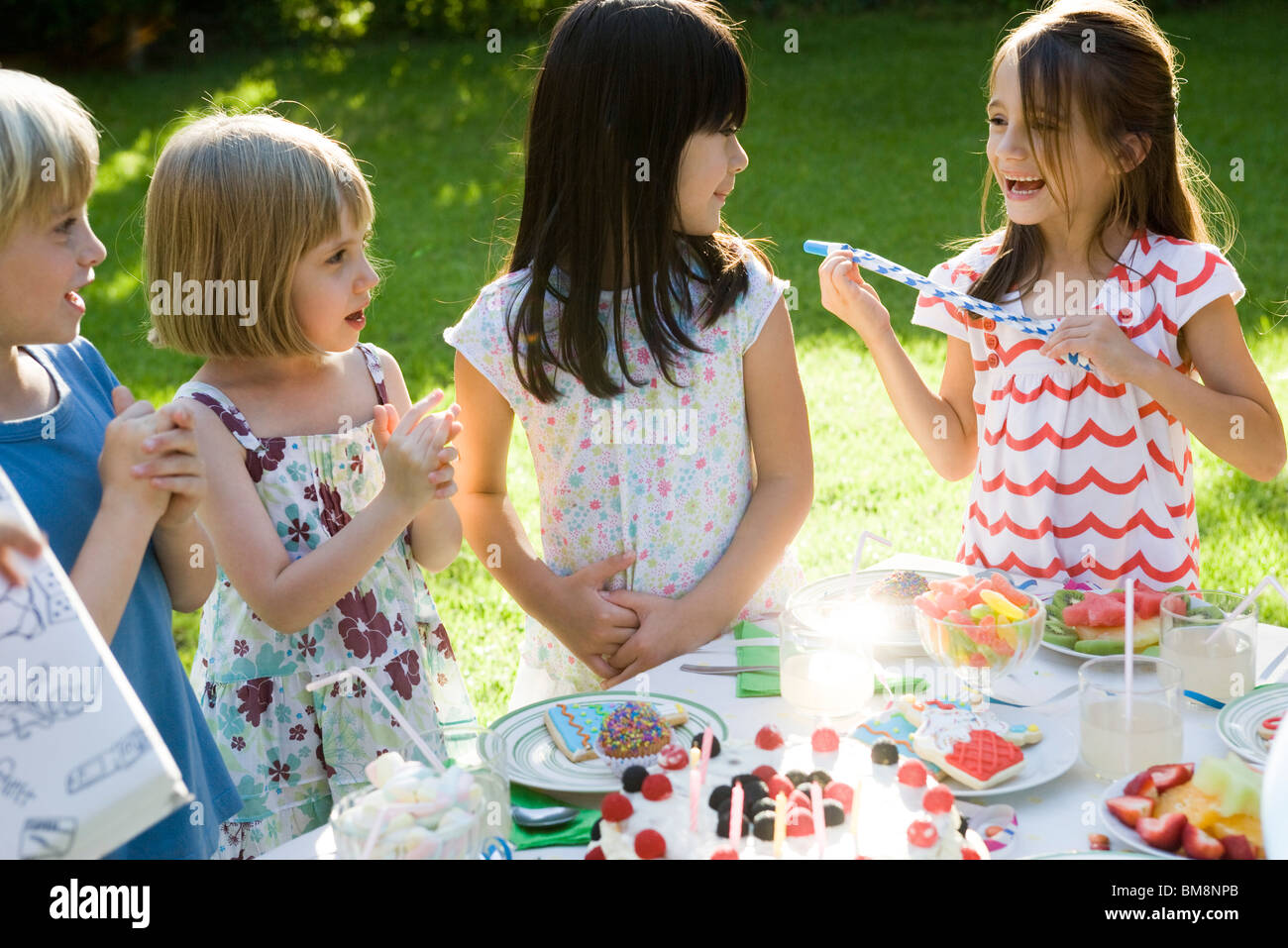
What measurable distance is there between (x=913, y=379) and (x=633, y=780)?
130 cm

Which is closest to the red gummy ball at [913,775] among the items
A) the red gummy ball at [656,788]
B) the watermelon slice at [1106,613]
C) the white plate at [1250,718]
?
the red gummy ball at [656,788]

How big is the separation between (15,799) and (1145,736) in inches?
48.6

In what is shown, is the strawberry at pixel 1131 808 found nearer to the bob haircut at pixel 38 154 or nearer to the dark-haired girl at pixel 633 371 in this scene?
the dark-haired girl at pixel 633 371

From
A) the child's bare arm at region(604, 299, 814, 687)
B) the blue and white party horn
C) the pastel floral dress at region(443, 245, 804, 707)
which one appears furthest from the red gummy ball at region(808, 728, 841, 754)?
the blue and white party horn

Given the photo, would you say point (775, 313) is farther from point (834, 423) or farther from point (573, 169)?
point (834, 423)

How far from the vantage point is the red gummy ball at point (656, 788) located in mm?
1473

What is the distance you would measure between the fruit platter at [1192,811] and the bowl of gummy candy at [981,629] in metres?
0.26

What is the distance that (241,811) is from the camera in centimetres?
197

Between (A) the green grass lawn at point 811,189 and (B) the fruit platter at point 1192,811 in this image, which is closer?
(B) the fruit platter at point 1192,811

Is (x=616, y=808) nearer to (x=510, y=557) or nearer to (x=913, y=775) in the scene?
(x=913, y=775)

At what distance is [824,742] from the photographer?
162cm

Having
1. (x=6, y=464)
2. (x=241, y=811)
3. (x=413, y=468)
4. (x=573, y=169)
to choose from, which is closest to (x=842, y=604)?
(x=413, y=468)

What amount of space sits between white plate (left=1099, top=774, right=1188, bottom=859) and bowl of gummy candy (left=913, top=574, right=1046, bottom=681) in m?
0.24
